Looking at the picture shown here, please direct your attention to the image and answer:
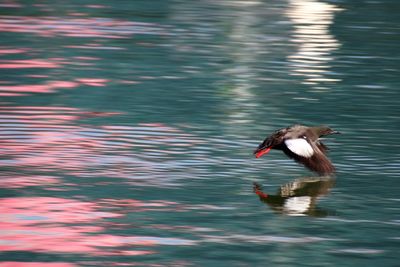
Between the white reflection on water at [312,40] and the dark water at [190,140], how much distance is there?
70 mm

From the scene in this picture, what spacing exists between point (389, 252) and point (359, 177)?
2.57 meters

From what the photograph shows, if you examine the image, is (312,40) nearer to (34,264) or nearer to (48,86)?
(48,86)

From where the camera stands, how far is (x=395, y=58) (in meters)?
Result: 20.2

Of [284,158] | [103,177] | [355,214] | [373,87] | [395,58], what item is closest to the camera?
[355,214]

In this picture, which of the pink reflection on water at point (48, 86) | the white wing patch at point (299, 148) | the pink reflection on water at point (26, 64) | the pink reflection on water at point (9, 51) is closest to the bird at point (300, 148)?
the white wing patch at point (299, 148)

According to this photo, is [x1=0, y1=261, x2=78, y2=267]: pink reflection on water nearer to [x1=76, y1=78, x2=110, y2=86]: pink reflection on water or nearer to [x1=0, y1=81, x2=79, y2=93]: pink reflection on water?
[x1=0, y1=81, x2=79, y2=93]: pink reflection on water

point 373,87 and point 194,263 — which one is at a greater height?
point 194,263

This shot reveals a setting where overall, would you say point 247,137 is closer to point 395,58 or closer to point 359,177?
point 359,177

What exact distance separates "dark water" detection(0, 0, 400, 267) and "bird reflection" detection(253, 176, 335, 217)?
0.08 feet

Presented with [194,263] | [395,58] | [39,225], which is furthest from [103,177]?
[395,58]

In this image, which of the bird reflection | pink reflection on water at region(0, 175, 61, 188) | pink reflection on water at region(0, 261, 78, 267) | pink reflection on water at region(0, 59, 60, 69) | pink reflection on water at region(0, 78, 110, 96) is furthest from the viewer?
pink reflection on water at region(0, 59, 60, 69)

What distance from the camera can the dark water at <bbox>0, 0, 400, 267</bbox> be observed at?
31.4 ft

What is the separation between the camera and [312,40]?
71.4ft

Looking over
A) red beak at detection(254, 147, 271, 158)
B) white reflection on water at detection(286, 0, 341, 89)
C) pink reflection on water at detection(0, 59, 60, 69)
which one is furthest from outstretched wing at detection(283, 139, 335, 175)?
pink reflection on water at detection(0, 59, 60, 69)
